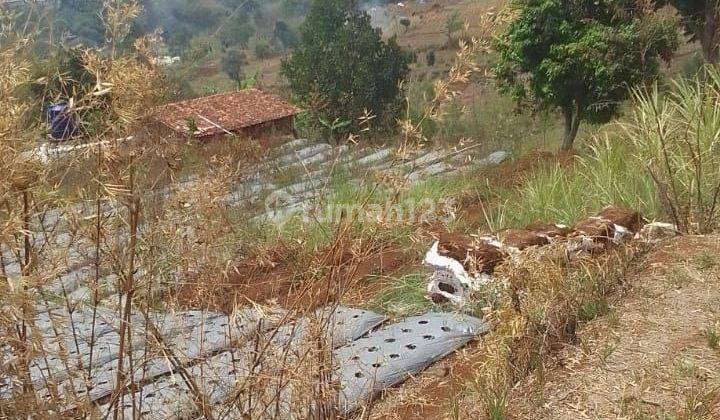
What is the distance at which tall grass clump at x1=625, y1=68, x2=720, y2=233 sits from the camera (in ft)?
12.2

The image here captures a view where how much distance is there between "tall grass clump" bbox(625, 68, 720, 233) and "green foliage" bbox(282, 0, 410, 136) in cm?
1499

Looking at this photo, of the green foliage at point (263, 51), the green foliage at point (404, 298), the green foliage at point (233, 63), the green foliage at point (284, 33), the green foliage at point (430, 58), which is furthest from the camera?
the green foliage at point (263, 51)

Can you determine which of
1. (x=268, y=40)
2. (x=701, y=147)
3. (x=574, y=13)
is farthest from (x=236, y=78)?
(x=701, y=147)

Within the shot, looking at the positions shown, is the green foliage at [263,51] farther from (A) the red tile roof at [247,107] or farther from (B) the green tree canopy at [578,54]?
(B) the green tree canopy at [578,54]

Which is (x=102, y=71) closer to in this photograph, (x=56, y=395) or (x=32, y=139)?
(x=32, y=139)

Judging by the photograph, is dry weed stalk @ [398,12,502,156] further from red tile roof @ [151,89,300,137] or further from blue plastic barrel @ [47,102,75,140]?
red tile roof @ [151,89,300,137]

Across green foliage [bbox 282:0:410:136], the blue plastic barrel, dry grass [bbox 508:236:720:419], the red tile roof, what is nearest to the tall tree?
dry grass [bbox 508:236:720:419]

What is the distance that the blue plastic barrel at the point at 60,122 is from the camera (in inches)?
57.6

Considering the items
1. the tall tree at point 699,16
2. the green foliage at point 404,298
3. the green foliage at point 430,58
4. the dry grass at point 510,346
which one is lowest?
the green foliage at point 430,58

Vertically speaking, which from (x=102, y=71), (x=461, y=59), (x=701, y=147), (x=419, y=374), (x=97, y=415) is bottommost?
(x=419, y=374)

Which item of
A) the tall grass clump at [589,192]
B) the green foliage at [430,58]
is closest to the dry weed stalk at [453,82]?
the tall grass clump at [589,192]

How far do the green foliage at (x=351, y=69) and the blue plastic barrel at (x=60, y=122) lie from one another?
17.4 m

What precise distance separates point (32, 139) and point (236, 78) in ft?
117

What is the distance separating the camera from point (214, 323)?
3.22 meters
